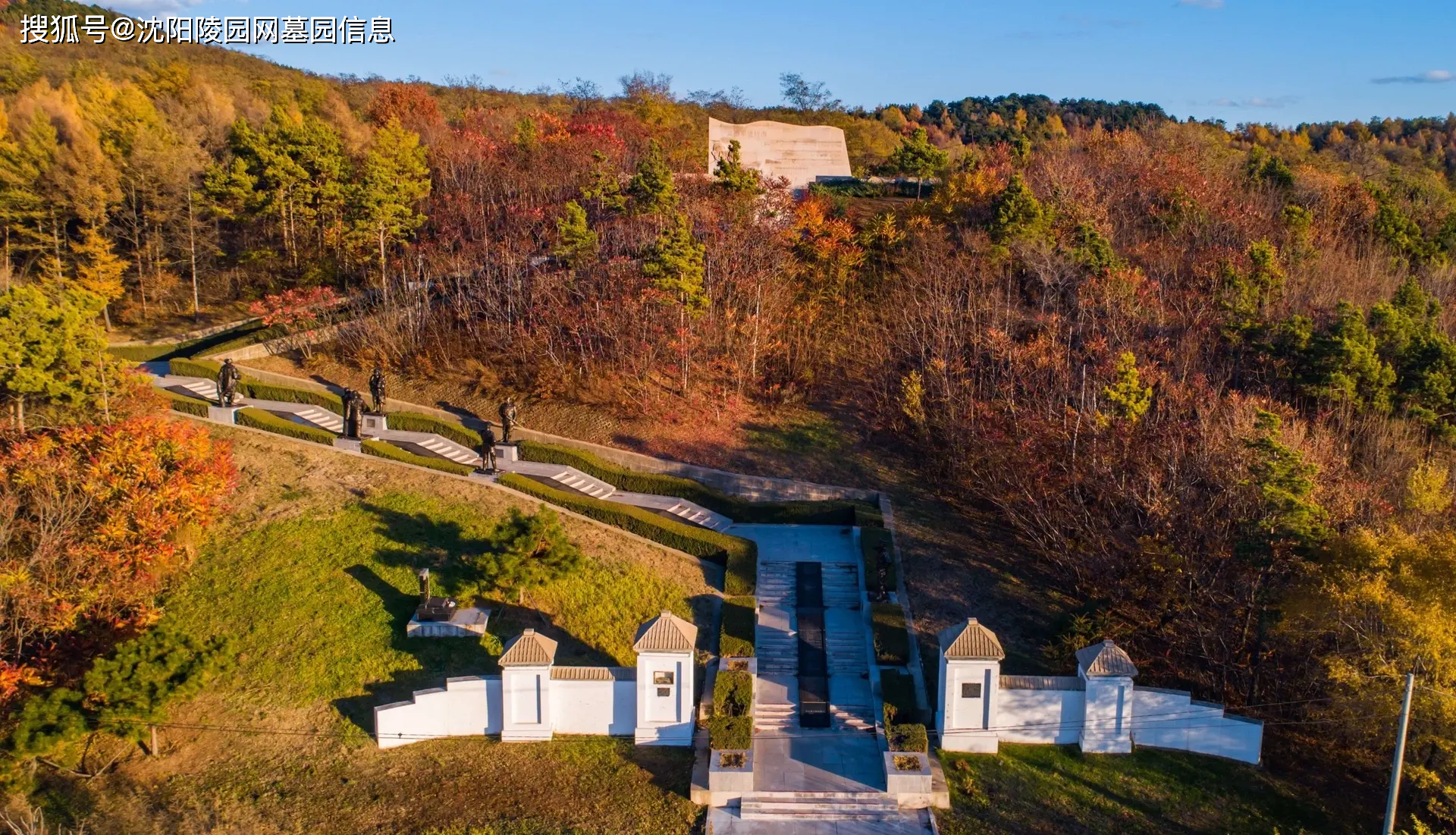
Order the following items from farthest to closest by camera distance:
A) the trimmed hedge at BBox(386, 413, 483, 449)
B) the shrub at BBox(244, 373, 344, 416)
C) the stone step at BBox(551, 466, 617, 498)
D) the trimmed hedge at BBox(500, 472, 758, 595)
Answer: the shrub at BBox(244, 373, 344, 416) → the trimmed hedge at BBox(386, 413, 483, 449) → the stone step at BBox(551, 466, 617, 498) → the trimmed hedge at BBox(500, 472, 758, 595)

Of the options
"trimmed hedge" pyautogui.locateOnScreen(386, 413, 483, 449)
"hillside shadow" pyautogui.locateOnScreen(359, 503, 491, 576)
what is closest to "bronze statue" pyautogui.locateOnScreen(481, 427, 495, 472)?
"hillside shadow" pyautogui.locateOnScreen(359, 503, 491, 576)

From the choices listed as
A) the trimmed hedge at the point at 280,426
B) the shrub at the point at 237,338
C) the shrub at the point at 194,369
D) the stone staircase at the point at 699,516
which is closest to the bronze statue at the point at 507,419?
the trimmed hedge at the point at 280,426

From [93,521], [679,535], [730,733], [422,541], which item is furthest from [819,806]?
[93,521]

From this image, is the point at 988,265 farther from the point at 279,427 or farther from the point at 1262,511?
the point at 279,427

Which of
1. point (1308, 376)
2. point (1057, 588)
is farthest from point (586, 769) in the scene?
point (1308, 376)

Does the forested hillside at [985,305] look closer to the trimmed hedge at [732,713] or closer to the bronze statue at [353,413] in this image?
the bronze statue at [353,413]

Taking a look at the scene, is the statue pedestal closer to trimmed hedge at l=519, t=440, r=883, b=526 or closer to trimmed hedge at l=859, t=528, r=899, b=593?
trimmed hedge at l=519, t=440, r=883, b=526
